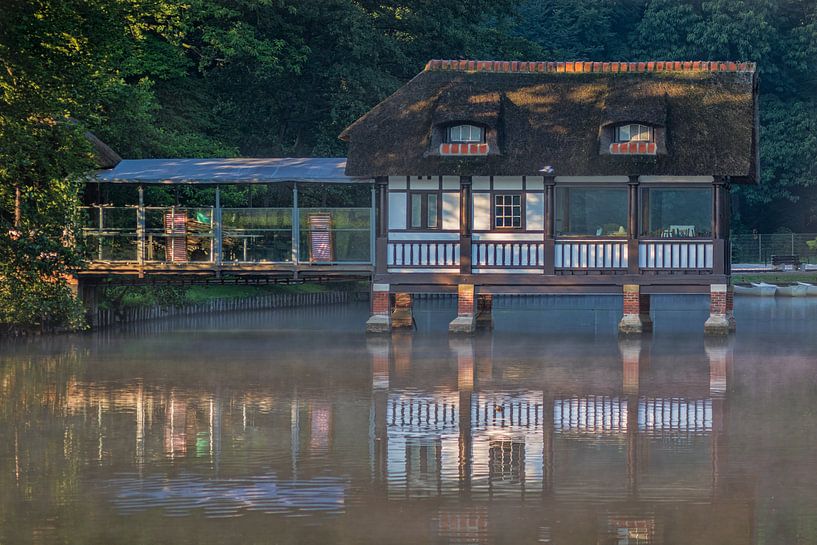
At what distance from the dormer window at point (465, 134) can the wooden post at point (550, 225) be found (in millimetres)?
2034

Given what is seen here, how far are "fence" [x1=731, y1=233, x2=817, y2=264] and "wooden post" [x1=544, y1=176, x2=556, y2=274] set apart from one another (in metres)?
36.6

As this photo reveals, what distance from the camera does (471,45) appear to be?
59.9 metres

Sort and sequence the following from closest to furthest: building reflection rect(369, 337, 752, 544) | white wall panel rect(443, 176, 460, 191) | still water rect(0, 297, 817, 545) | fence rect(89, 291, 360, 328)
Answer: still water rect(0, 297, 817, 545) < building reflection rect(369, 337, 752, 544) < white wall panel rect(443, 176, 460, 191) < fence rect(89, 291, 360, 328)

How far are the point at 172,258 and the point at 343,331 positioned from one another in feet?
16.7

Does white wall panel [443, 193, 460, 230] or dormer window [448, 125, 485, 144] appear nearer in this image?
dormer window [448, 125, 485, 144]

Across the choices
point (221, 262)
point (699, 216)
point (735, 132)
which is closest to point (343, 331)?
point (221, 262)

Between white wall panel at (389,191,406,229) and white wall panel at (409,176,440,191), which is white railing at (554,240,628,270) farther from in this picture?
white wall panel at (389,191,406,229)

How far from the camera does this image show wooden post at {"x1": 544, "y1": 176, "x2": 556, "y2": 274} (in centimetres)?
3656

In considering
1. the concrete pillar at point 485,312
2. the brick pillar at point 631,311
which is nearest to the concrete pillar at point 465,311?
the concrete pillar at point 485,312

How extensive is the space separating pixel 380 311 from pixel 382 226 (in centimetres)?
220

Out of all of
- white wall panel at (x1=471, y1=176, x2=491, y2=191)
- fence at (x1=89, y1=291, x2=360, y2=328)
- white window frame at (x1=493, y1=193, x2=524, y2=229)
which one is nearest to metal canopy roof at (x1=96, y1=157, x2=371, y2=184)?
white wall panel at (x1=471, y1=176, x2=491, y2=191)

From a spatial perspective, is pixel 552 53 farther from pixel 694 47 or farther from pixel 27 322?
pixel 27 322

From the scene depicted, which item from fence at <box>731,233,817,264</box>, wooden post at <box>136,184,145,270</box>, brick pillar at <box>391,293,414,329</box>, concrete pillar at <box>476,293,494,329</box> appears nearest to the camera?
wooden post at <box>136,184,145,270</box>

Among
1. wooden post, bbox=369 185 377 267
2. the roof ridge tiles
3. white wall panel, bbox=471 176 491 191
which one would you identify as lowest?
wooden post, bbox=369 185 377 267
